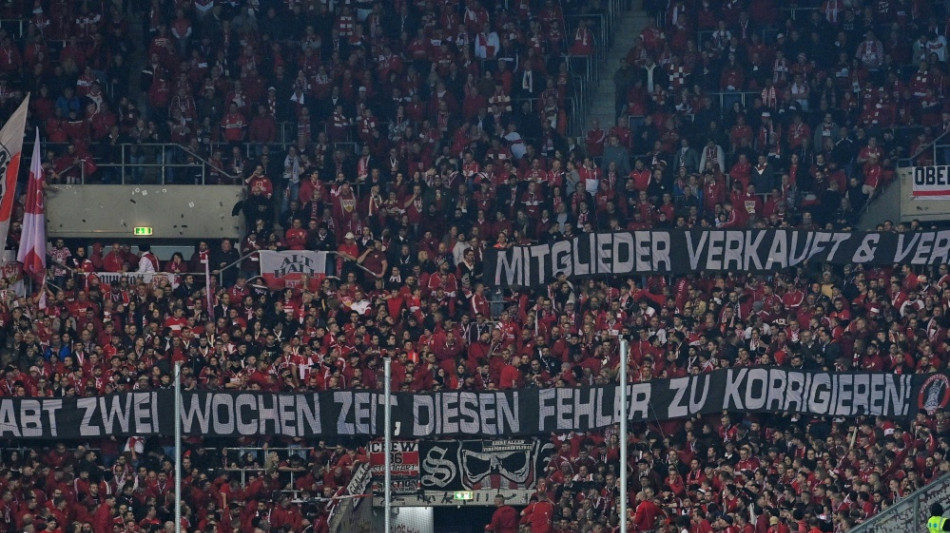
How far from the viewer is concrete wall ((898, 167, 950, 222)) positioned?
29.3m

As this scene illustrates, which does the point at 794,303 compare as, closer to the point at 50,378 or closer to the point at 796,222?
the point at 796,222

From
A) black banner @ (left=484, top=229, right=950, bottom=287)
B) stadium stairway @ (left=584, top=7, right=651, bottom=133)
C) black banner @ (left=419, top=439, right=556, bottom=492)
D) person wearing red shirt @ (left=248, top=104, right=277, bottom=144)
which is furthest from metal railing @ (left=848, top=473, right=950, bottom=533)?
person wearing red shirt @ (left=248, top=104, right=277, bottom=144)

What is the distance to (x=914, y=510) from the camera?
21859mm

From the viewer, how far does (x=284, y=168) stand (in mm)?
31031

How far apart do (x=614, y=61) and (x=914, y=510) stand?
13902mm

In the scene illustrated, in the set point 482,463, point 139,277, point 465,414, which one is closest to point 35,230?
point 139,277

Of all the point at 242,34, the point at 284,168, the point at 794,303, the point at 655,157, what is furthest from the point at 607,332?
the point at 242,34

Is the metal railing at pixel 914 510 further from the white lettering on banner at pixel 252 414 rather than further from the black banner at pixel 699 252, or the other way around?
the white lettering on banner at pixel 252 414

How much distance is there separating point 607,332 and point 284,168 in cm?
705

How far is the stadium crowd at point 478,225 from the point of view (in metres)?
24.9

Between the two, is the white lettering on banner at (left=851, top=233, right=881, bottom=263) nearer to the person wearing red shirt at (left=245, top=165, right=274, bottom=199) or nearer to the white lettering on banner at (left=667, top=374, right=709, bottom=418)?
the white lettering on banner at (left=667, top=374, right=709, bottom=418)

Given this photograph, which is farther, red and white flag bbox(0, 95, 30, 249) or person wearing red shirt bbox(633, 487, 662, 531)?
red and white flag bbox(0, 95, 30, 249)

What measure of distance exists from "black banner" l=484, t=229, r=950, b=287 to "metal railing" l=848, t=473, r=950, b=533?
5.66 m

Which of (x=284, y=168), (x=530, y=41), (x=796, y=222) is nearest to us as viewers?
(x=796, y=222)
